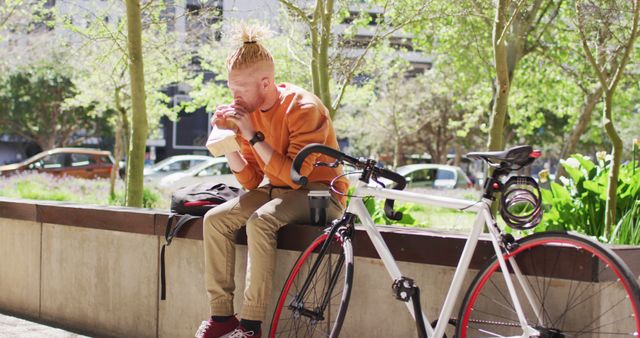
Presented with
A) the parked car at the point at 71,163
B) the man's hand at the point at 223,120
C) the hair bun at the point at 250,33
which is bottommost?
the parked car at the point at 71,163

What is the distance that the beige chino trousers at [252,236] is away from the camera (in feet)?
13.1

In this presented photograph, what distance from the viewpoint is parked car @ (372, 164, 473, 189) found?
2672 cm

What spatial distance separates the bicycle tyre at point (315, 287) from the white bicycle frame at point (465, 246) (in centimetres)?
15

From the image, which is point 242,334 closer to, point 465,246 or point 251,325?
point 251,325

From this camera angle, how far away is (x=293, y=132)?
4.04 meters

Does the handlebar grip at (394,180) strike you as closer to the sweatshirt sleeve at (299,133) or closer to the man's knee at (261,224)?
the sweatshirt sleeve at (299,133)

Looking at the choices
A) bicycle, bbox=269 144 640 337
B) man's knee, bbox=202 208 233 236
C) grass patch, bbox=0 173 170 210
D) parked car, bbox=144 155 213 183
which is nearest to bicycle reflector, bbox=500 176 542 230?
bicycle, bbox=269 144 640 337

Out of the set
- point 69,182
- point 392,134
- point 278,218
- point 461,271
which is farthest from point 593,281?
point 392,134

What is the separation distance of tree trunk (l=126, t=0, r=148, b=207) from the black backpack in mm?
3134

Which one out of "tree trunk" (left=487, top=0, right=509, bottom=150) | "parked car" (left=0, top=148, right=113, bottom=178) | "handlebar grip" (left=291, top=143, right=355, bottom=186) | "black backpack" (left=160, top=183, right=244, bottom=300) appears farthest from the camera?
"parked car" (left=0, top=148, right=113, bottom=178)

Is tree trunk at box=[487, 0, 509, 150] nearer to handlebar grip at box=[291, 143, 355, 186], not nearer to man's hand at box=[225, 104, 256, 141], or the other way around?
man's hand at box=[225, 104, 256, 141]

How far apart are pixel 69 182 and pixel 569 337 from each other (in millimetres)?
18875

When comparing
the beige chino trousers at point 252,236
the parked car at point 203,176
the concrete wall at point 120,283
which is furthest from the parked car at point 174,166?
the beige chino trousers at point 252,236

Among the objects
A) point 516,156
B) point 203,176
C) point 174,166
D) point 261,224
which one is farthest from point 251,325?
point 174,166
